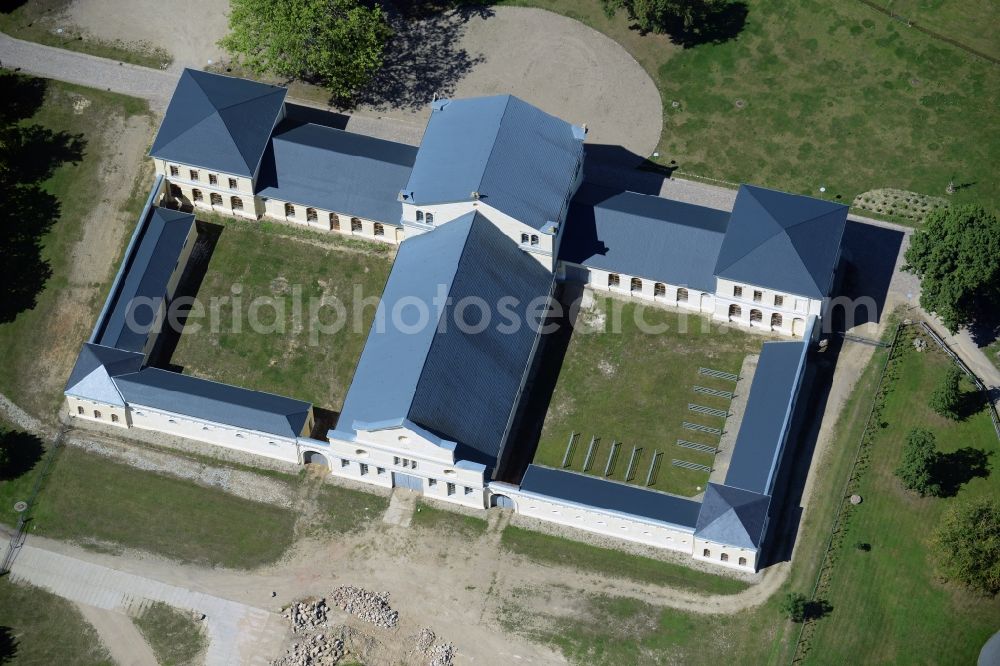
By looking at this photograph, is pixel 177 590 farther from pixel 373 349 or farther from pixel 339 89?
pixel 339 89

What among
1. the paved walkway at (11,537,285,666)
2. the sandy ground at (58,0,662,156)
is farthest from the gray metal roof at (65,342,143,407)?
the sandy ground at (58,0,662,156)

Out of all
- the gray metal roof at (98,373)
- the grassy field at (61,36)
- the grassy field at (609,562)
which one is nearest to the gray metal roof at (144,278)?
the gray metal roof at (98,373)

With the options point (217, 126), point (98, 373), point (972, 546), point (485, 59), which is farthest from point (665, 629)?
point (485, 59)

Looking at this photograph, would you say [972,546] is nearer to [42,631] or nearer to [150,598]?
[150,598]

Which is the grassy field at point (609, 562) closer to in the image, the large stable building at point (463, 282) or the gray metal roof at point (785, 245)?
the large stable building at point (463, 282)

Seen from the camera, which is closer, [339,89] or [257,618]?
[257,618]

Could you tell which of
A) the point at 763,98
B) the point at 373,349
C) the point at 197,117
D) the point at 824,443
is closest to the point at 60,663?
the point at 373,349
